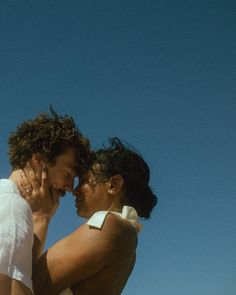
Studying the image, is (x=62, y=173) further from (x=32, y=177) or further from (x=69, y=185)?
(x=32, y=177)

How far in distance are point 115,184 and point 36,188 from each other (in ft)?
3.33

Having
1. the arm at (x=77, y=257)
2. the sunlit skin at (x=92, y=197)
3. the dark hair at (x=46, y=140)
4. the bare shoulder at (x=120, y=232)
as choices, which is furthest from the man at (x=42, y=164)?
the bare shoulder at (x=120, y=232)

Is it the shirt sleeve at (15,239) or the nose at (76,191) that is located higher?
the nose at (76,191)

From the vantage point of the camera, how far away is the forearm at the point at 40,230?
3.66 meters

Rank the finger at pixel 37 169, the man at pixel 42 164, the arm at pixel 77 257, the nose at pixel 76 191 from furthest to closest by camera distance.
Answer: the nose at pixel 76 191
the finger at pixel 37 169
the arm at pixel 77 257
the man at pixel 42 164

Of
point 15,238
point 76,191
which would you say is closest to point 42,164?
point 76,191

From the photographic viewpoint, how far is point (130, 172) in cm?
463

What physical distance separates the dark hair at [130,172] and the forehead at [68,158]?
0.44m

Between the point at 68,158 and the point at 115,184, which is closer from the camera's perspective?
the point at 68,158

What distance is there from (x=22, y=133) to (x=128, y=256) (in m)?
1.43

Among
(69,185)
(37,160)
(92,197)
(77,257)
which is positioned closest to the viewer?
(77,257)

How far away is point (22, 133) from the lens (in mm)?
4164

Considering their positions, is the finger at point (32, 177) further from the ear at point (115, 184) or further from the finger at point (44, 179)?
the ear at point (115, 184)

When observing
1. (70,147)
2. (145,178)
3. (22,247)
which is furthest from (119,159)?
(22,247)
